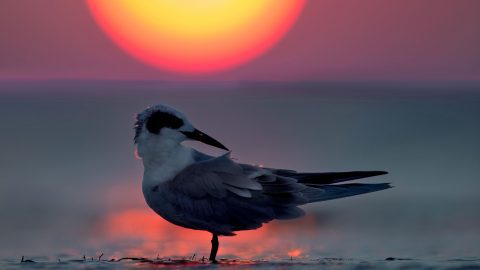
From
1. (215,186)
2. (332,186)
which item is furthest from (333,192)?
(215,186)

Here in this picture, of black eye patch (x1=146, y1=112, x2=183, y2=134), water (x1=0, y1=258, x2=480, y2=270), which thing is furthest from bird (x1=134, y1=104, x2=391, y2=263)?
water (x1=0, y1=258, x2=480, y2=270)

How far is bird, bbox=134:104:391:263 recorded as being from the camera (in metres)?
10.5

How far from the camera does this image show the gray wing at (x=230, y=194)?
1049 cm

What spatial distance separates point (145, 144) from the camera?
35.6ft

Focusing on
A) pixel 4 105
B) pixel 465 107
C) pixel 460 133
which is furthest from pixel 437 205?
pixel 4 105

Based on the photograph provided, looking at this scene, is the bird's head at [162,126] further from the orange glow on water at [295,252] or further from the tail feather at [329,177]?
the orange glow on water at [295,252]

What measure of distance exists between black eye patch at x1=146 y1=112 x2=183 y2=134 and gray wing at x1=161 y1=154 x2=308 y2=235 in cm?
50

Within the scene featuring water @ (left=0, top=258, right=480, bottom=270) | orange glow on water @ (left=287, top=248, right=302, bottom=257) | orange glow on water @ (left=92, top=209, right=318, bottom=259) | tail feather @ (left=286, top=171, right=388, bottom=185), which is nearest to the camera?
water @ (left=0, top=258, right=480, bottom=270)

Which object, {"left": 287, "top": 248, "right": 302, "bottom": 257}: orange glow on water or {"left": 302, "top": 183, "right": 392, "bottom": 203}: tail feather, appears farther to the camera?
{"left": 287, "top": 248, "right": 302, "bottom": 257}: orange glow on water

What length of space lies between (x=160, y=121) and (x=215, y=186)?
92 centimetres

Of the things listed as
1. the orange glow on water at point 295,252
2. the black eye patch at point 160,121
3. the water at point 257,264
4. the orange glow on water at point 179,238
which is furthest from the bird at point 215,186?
the orange glow on water at point 295,252

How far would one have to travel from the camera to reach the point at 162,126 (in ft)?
35.4

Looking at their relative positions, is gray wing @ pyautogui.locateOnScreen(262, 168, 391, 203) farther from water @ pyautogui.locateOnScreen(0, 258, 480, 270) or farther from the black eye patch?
the black eye patch

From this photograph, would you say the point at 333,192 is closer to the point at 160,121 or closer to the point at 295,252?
the point at 295,252
